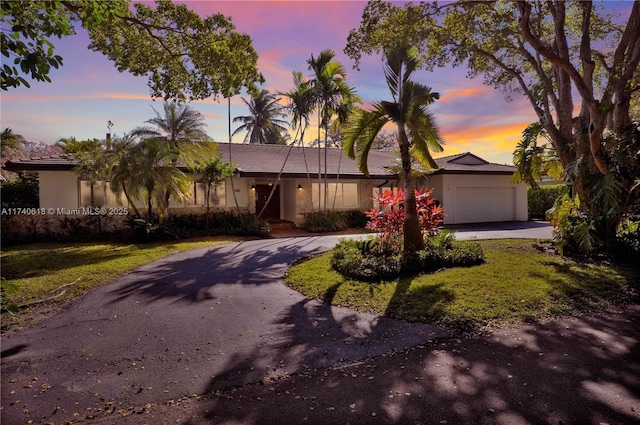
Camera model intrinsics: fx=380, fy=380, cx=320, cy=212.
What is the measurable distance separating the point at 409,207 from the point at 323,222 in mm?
9047

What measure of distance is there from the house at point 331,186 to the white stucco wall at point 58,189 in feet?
1.58

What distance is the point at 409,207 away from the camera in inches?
382

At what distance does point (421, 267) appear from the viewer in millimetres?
8859

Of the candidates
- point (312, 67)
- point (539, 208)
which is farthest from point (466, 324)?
point (539, 208)

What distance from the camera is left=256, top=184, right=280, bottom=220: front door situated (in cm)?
2175

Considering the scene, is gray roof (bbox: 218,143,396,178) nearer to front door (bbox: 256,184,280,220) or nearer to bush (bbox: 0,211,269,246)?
front door (bbox: 256,184,280,220)

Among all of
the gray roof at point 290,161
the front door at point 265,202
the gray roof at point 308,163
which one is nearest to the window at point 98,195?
the gray roof at point 308,163

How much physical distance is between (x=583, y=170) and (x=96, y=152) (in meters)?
16.6

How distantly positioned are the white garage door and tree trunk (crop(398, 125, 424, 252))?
1213cm

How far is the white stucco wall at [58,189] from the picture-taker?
51.8 ft

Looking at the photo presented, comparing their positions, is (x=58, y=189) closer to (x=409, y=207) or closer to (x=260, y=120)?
(x=409, y=207)

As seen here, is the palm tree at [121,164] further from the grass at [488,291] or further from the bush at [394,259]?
the bush at [394,259]

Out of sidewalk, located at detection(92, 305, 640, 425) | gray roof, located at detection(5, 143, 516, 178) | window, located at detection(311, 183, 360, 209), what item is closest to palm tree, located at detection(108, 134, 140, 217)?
gray roof, located at detection(5, 143, 516, 178)

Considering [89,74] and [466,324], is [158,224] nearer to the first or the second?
[89,74]
